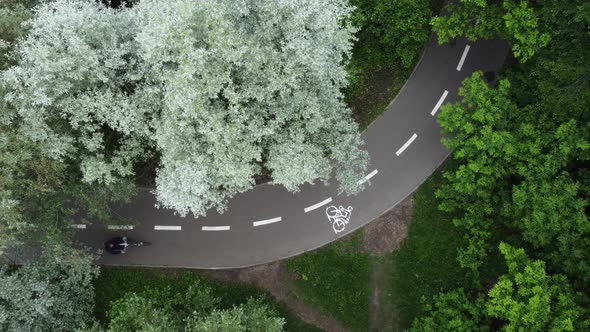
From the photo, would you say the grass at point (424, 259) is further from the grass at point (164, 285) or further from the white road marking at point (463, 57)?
the white road marking at point (463, 57)

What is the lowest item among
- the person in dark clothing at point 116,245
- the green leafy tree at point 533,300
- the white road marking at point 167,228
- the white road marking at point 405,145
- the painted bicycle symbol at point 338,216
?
the green leafy tree at point 533,300

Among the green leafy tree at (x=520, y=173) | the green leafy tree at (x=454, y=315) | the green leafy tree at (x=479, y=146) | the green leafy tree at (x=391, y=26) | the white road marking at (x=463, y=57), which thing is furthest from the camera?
the white road marking at (x=463, y=57)

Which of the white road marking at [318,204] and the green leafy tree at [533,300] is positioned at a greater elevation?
the white road marking at [318,204]

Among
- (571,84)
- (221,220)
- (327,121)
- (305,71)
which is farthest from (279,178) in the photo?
(571,84)

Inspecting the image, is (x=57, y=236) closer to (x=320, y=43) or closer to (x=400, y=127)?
(x=320, y=43)

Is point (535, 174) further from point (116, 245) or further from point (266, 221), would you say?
point (116, 245)

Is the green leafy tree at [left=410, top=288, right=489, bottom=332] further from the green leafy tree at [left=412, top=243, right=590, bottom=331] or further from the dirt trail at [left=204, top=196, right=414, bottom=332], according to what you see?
the dirt trail at [left=204, top=196, right=414, bottom=332]

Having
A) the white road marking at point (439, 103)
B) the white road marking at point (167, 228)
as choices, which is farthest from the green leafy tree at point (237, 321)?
the white road marking at point (439, 103)
